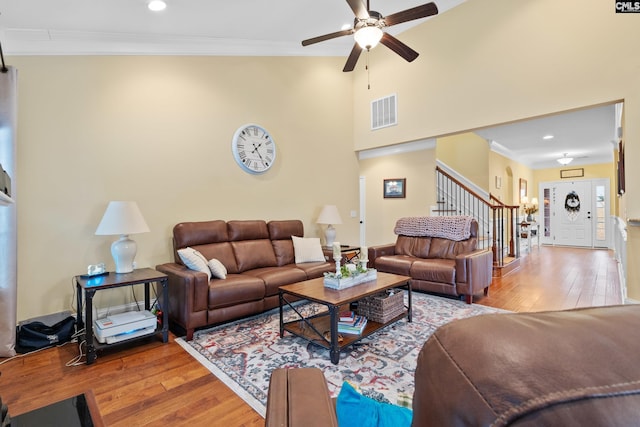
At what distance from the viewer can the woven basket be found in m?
2.94

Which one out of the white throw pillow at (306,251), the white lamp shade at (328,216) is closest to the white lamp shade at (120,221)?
the white throw pillow at (306,251)

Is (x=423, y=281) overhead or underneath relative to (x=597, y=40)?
underneath

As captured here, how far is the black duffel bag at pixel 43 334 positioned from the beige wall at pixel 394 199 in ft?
17.2

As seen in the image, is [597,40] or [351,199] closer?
[597,40]

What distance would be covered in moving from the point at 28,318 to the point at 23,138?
1696 millimetres

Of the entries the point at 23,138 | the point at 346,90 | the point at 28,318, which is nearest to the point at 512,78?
the point at 346,90

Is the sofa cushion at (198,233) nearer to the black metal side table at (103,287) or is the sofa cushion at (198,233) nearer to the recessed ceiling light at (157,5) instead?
the black metal side table at (103,287)

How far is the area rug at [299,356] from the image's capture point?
2.15 metres

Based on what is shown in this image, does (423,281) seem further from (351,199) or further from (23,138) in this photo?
(23,138)

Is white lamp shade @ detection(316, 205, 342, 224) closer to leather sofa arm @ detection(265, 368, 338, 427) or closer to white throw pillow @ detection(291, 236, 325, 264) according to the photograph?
white throw pillow @ detection(291, 236, 325, 264)

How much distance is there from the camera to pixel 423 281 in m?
4.17

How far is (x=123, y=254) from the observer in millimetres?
3070

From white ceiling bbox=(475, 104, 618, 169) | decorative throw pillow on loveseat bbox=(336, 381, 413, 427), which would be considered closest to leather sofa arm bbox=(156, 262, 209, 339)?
decorative throw pillow on loveseat bbox=(336, 381, 413, 427)

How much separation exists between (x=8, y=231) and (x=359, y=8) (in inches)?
133
